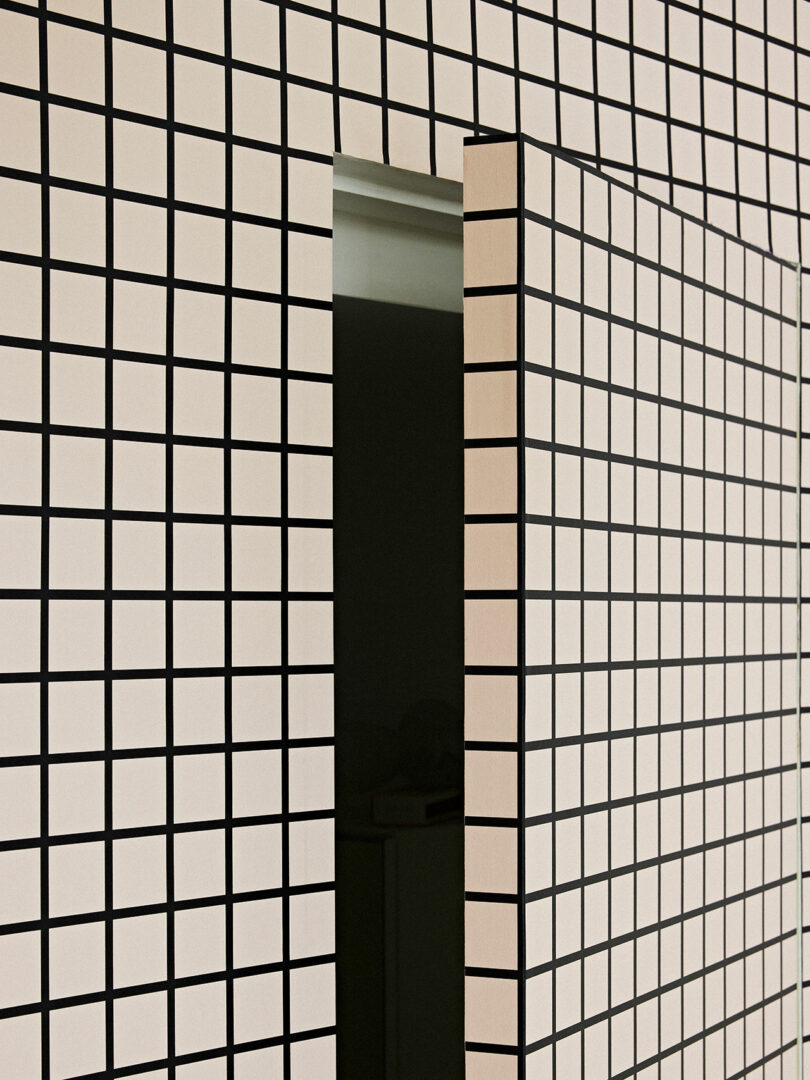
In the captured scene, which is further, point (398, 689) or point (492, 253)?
point (398, 689)

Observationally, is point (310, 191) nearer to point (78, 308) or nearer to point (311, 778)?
point (78, 308)

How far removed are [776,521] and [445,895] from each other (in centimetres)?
47

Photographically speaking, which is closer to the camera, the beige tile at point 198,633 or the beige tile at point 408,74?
the beige tile at point 198,633

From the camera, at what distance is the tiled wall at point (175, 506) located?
760 mm

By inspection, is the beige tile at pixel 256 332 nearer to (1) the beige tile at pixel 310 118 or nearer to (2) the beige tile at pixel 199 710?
(1) the beige tile at pixel 310 118

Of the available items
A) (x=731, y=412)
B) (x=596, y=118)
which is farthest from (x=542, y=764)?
(x=596, y=118)

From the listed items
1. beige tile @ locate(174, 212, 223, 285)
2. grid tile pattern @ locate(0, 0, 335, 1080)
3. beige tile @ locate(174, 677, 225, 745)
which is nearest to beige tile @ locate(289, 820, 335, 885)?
grid tile pattern @ locate(0, 0, 335, 1080)

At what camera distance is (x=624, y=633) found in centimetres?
85

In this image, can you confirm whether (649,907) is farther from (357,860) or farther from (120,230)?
(120,230)

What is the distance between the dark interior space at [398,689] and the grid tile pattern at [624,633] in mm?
186

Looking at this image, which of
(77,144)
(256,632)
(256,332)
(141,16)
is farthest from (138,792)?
(141,16)

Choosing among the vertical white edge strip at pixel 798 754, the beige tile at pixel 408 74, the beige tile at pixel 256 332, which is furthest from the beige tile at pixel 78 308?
the vertical white edge strip at pixel 798 754

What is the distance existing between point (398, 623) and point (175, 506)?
233mm

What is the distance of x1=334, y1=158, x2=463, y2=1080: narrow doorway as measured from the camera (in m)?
0.92
